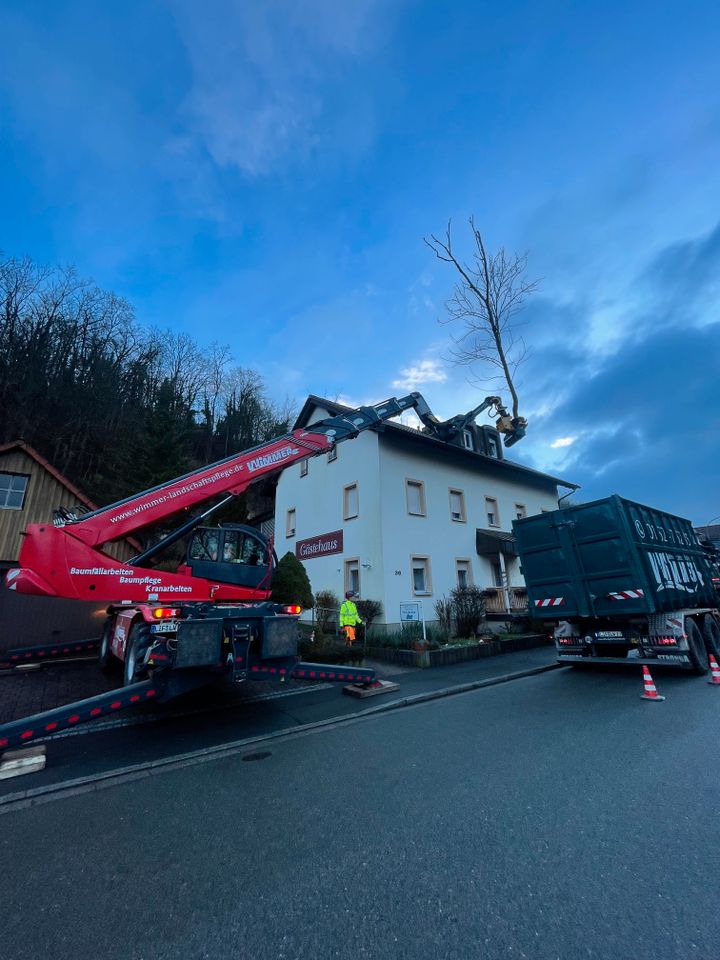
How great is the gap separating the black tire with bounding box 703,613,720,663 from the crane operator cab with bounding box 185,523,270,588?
387 inches

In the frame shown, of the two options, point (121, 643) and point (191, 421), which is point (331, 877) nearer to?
point (121, 643)

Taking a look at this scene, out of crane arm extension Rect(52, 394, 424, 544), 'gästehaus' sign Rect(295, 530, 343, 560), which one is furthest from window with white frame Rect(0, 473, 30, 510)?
'gästehaus' sign Rect(295, 530, 343, 560)

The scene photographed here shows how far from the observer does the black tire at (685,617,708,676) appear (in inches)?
327

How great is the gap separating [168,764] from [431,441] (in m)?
15.0

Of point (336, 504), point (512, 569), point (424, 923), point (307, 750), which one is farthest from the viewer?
point (512, 569)

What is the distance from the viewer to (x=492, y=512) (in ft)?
67.8

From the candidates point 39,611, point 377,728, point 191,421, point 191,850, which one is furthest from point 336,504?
point 191,421

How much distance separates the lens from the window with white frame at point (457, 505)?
18703mm

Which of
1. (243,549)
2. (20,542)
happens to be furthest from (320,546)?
(243,549)

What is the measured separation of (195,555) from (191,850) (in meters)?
4.87

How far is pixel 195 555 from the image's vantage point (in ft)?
24.3

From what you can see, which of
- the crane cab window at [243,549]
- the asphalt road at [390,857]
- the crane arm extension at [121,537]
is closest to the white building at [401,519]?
the crane cab window at [243,549]

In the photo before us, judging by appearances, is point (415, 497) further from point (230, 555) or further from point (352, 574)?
point (230, 555)

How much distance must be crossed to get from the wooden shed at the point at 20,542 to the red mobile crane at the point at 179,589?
5.84 metres
